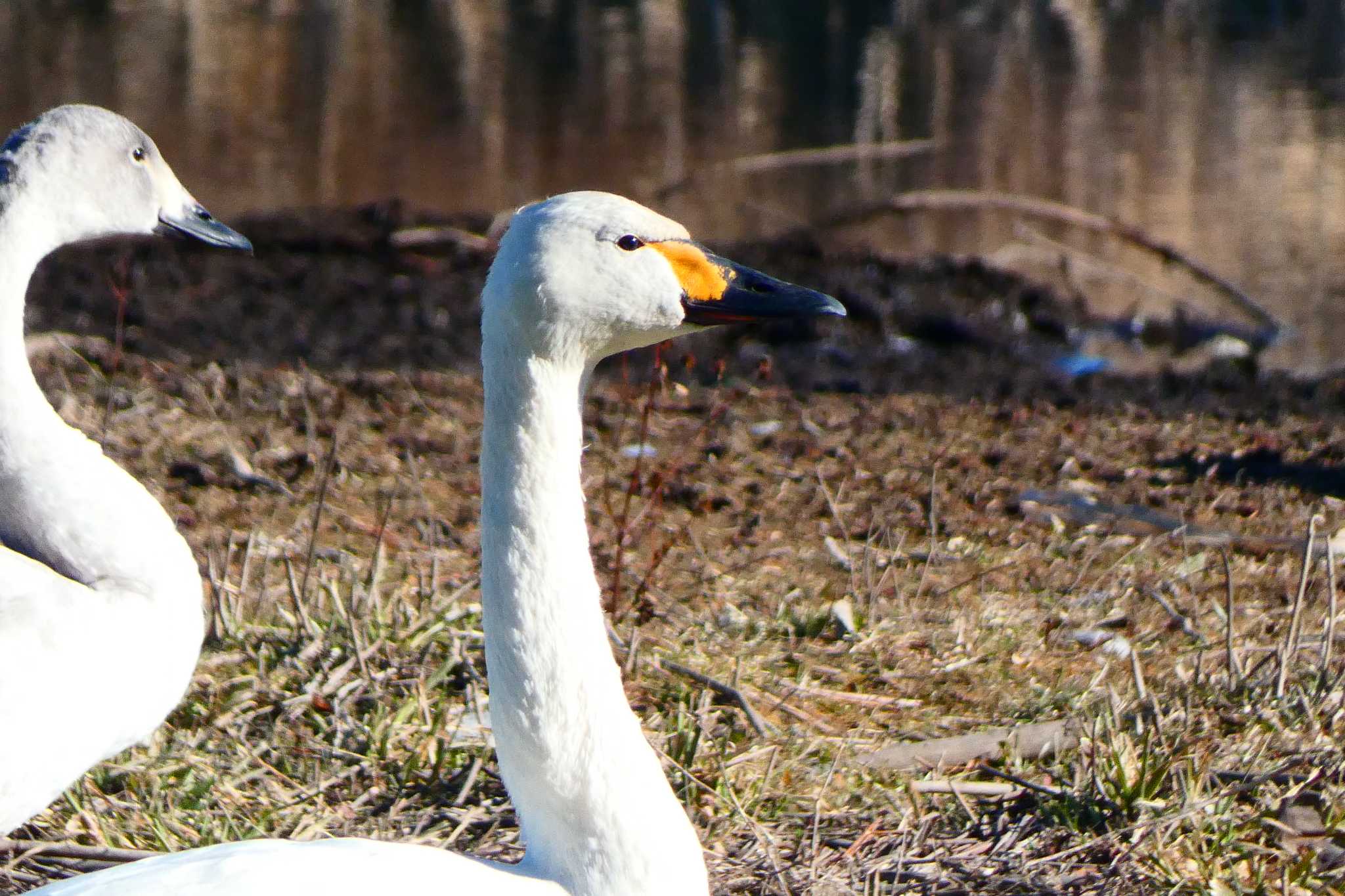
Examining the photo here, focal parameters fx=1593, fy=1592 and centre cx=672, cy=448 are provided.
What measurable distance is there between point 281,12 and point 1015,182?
14.7 m

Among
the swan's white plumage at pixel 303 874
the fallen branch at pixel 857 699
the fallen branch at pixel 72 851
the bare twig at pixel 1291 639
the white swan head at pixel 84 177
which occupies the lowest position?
the fallen branch at pixel 857 699

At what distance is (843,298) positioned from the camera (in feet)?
28.6

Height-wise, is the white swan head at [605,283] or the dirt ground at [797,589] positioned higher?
the white swan head at [605,283]

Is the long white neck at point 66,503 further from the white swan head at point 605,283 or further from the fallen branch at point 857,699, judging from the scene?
the fallen branch at point 857,699

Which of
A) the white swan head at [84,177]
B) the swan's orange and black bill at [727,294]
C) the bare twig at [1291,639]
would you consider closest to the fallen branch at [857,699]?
the bare twig at [1291,639]

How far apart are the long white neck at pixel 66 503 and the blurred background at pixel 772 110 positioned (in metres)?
6.62

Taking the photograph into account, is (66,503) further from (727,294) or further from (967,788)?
(967,788)

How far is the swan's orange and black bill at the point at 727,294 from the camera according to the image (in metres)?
2.52

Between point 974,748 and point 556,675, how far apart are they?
154 cm

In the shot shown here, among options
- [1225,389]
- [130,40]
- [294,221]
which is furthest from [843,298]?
[130,40]

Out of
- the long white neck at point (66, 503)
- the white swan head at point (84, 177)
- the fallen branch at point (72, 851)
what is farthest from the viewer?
the white swan head at point (84, 177)

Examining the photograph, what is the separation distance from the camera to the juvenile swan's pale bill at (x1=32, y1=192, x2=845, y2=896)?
2410mm

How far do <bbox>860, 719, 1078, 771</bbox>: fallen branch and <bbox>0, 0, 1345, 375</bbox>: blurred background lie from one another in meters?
5.30

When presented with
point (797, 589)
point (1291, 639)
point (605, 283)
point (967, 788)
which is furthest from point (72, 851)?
point (1291, 639)
